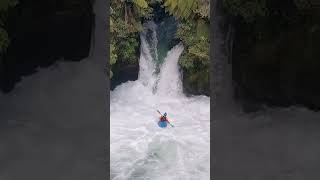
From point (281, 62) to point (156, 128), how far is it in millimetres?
11672

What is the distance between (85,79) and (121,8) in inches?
544

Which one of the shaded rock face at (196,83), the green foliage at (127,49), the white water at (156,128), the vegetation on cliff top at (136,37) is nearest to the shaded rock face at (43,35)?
the white water at (156,128)

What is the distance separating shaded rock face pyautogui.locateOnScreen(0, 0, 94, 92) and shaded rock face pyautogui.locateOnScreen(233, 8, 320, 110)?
1997 mm

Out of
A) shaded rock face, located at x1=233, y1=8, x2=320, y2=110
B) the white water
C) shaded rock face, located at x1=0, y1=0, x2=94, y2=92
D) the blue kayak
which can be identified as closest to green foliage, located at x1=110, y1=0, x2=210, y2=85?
the white water

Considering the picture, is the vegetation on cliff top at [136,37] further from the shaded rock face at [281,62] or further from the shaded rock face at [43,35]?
the shaded rock face at [43,35]

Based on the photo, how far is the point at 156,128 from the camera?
1666 centimetres

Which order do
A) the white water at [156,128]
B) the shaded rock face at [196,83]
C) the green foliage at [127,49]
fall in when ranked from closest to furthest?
1. the white water at [156,128]
2. the green foliage at [127,49]
3. the shaded rock face at [196,83]

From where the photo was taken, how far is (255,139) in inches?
211

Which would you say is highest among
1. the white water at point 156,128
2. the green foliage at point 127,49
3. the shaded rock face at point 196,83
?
the green foliage at point 127,49

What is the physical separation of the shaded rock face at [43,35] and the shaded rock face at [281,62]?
2.00m

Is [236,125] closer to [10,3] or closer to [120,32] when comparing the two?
[10,3]

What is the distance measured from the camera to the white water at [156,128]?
12516 millimetres

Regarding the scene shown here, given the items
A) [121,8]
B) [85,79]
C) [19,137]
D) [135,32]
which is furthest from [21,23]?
[135,32]

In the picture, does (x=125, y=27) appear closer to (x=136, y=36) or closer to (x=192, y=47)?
(x=136, y=36)
